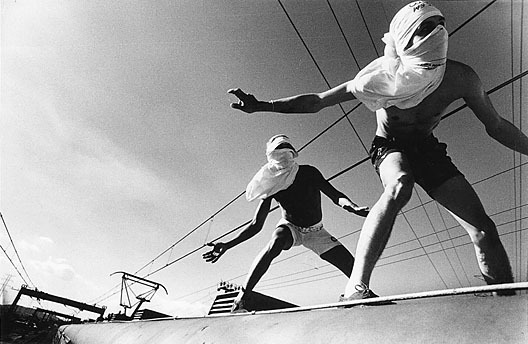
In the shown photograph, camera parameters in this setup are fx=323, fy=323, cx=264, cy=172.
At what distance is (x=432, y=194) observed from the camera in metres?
1.43

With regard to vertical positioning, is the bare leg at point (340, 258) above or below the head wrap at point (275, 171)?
below

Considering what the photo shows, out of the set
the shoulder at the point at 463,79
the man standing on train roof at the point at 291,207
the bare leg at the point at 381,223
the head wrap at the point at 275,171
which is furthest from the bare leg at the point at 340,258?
the shoulder at the point at 463,79

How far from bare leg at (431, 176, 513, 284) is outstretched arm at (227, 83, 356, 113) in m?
0.59

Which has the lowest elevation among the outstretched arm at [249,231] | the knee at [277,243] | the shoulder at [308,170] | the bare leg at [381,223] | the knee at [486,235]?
the knee at [486,235]

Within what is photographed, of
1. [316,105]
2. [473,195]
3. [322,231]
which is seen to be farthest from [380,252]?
[322,231]

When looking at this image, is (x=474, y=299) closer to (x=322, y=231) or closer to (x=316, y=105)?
(x=316, y=105)

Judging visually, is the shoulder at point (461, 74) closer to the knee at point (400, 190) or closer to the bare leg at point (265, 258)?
the knee at point (400, 190)

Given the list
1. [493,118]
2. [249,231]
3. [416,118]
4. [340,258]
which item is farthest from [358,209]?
[249,231]

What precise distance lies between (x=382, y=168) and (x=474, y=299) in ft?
2.52

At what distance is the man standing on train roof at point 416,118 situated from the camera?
121cm

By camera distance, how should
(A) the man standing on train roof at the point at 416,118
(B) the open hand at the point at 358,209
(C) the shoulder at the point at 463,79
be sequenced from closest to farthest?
(A) the man standing on train roof at the point at 416,118 < (C) the shoulder at the point at 463,79 < (B) the open hand at the point at 358,209

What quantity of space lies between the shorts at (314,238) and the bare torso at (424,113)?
112 centimetres

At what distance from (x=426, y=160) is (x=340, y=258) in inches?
46.5

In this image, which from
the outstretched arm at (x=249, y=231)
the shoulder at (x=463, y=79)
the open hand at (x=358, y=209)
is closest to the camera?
the shoulder at (x=463, y=79)
